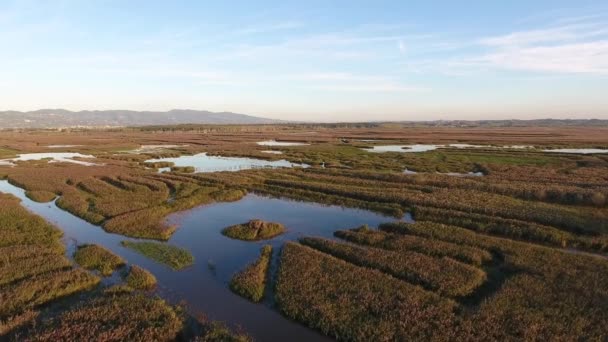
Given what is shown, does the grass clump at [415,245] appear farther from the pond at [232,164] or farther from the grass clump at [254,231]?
the pond at [232,164]

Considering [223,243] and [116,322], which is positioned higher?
[116,322]

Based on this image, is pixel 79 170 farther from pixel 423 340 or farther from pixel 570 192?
pixel 570 192

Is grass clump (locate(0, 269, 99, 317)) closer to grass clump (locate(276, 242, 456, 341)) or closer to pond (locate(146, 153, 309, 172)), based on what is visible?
grass clump (locate(276, 242, 456, 341))

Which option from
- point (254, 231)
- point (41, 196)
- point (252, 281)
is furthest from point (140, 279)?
point (41, 196)

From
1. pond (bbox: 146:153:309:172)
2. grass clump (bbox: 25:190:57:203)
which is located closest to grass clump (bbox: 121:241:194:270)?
grass clump (bbox: 25:190:57:203)

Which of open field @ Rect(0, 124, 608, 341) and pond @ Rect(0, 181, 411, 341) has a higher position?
open field @ Rect(0, 124, 608, 341)

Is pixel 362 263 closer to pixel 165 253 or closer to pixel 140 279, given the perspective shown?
pixel 140 279

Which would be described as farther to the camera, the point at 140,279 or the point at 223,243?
the point at 223,243
